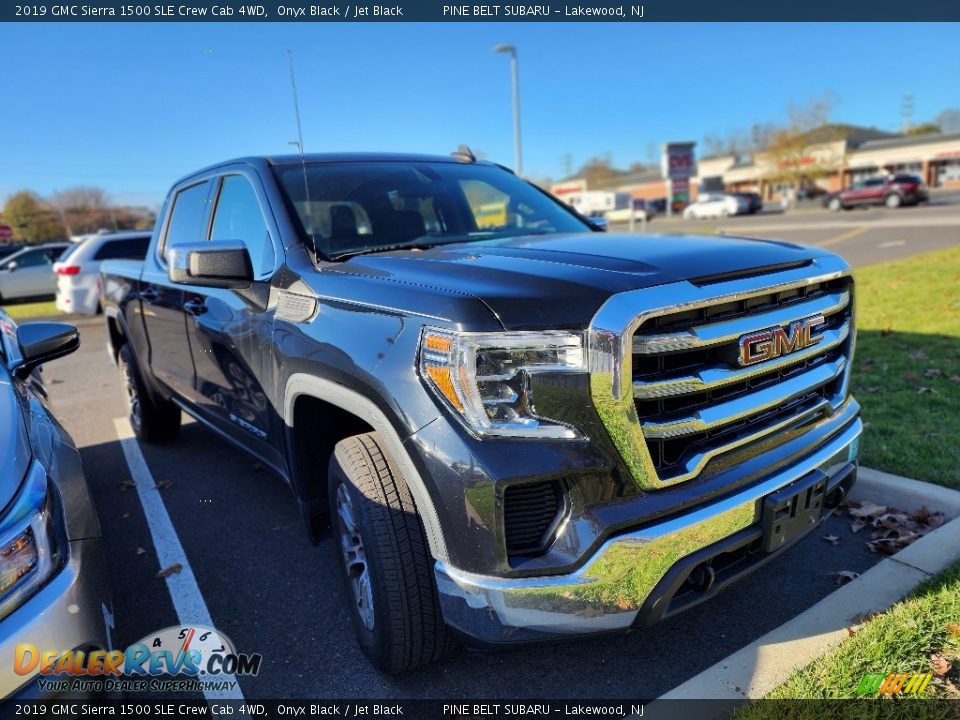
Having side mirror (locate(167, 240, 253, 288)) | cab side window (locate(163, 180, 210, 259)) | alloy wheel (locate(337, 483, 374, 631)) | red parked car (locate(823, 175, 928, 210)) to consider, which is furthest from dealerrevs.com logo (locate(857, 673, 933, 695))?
red parked car (locate(823, 175, 928, 210))

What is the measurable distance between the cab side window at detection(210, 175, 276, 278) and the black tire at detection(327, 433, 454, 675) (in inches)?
43.7

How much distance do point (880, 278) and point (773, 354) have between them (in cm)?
884

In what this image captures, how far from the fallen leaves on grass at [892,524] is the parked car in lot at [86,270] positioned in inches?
490

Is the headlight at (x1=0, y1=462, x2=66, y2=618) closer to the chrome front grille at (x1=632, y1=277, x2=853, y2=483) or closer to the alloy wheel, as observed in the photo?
the alloy wheel

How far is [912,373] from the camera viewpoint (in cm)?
516

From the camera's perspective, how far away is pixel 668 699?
2084mm

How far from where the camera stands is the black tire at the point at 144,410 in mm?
5043

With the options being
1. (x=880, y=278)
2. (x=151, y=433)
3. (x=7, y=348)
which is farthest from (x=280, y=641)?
(x=880, y=278)

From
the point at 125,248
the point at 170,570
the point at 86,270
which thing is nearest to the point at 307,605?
the point at 170,570

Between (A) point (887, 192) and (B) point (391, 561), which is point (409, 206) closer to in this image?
(B) point (391, 561)

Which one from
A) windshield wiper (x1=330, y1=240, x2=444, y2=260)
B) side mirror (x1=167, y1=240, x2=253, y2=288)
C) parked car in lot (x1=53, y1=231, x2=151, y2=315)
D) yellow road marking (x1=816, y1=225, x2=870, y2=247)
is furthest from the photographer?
yellow road marking (x1=816, y1=225, x2=870, y2=247)

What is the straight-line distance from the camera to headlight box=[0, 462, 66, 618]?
1.69 metres

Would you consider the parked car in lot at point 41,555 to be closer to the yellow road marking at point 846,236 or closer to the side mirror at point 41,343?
the side mirror at point 41,343

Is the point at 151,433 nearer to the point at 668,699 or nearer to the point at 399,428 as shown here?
the point at 399,428
